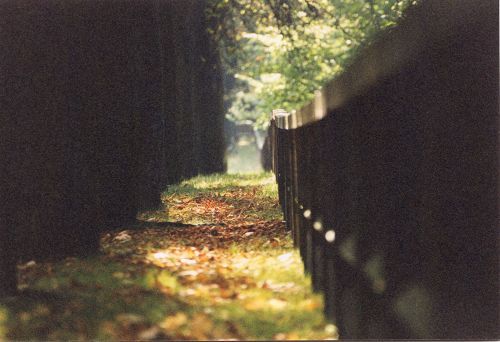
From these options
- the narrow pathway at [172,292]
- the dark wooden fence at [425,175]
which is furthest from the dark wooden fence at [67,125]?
the dark wooden fence at [425,175]

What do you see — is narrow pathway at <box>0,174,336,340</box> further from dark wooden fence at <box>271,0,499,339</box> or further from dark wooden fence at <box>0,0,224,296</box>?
dark wooden fence at <box>271,0,499,339</box>

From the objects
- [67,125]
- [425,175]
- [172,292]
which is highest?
[67,125]

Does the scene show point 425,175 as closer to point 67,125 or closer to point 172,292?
point 172,292

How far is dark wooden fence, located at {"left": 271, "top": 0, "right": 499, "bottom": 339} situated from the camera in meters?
2.00

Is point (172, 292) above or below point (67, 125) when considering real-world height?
below

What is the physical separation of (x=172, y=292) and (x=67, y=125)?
6.66ft

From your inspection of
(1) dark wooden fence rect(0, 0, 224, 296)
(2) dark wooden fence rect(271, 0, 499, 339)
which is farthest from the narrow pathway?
(2) dark wooden fence rect(271, 0, 499, 339)

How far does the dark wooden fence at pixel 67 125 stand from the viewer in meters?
5.26

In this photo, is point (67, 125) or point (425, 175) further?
point (67, 125)

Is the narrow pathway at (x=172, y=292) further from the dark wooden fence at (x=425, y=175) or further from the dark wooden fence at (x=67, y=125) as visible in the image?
the dark wooden fence at (x=425, y=175)

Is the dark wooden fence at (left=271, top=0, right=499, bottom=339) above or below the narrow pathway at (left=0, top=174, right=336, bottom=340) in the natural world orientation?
above

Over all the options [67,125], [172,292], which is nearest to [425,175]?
[172,292]

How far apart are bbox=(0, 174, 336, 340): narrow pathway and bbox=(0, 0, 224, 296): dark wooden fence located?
0.32m

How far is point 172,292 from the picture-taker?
457cm
